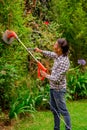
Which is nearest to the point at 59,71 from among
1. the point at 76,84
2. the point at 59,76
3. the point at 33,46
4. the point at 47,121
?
the point at 59,76

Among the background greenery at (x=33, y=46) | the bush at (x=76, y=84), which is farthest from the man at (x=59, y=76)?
the bush at (x=76, y=84)

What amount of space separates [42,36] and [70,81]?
1.25 metres

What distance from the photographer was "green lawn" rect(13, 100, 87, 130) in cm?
710

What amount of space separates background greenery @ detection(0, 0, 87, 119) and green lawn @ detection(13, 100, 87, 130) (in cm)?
21

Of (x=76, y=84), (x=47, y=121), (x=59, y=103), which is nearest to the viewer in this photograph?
(x=59, y=103)

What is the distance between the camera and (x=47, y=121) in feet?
24.7

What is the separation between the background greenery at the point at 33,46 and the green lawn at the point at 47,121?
8.1 inches

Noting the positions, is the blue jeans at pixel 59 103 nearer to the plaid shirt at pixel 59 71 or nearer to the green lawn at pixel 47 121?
the plaid shirt at pixel 59 71

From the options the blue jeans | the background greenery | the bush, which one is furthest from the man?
the bush

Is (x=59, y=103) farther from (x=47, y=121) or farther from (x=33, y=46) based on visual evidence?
(x=33, y=46)

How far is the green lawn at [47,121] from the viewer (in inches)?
279

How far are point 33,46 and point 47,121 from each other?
5.00ft

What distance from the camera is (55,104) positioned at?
6195 millimetres

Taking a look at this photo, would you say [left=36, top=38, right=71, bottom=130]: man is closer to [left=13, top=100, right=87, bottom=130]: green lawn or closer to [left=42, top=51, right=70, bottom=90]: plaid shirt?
[left=42, top=51, right=70, bottom=90]: plaid shirt
